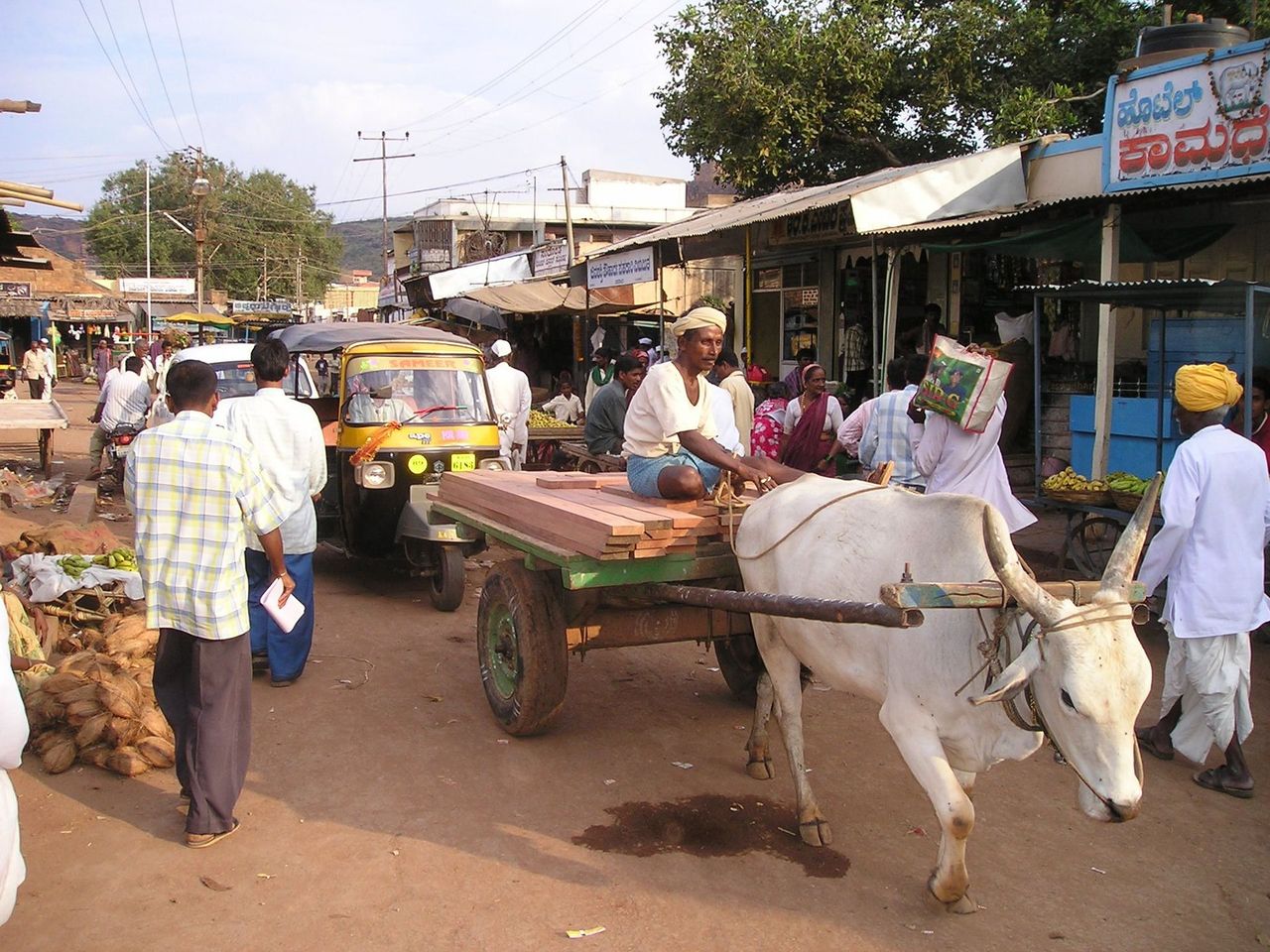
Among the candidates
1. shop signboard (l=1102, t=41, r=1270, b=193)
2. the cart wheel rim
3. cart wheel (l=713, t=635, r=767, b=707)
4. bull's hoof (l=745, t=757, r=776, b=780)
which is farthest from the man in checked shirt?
shop signboard (l=1102, t=41, r=1270, b=193)

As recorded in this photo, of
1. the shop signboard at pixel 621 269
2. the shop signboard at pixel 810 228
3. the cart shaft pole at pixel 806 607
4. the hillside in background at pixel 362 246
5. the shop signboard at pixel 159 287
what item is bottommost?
the cart shaft pole at pixel 806 607

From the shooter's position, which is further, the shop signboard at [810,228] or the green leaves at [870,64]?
the green leaves at [870,64]

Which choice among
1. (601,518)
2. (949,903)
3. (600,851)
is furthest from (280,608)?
(949,903)

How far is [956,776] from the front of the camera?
147 inches

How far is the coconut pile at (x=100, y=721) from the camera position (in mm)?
5102

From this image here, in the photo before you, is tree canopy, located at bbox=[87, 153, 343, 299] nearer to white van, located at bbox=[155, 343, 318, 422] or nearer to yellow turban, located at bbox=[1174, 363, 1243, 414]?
white van, located at bbox=[155, 343, 318, 422]

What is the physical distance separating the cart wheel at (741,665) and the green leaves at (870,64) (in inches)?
526

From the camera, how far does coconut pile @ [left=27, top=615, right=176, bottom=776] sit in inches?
201

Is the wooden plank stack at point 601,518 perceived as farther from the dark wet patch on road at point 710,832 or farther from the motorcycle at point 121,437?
the motorcycle at point 121,437

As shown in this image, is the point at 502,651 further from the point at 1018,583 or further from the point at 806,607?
the point at 1018,583

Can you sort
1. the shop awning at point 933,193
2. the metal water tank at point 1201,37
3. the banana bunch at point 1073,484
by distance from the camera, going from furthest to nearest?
the shop awning at point 933,193, the metal water tank at point 1201,37, the banana bunch at point 1073,484

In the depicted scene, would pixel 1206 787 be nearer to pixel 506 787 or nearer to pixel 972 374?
pixel 972 374

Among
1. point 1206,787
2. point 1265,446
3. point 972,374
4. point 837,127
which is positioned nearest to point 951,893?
point 1206,787

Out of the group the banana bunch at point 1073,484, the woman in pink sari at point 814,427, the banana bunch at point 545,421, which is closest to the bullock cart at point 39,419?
the banana bunch at point 545,421
